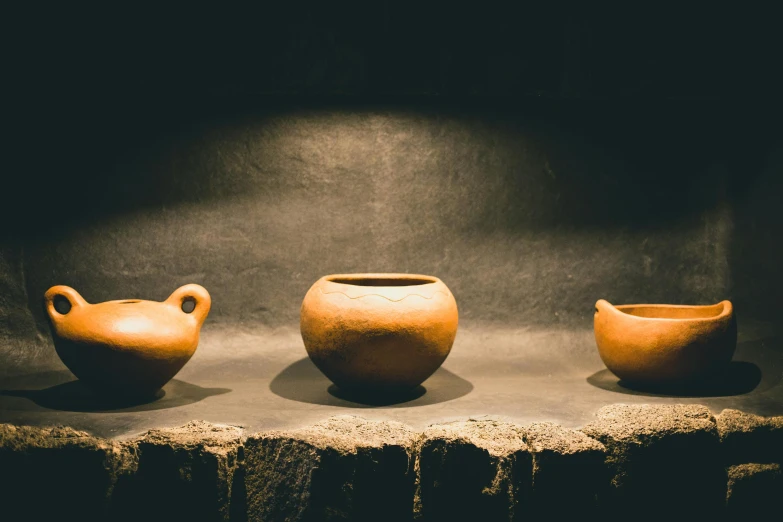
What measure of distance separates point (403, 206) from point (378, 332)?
1043mm

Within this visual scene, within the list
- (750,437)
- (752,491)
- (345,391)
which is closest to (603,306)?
(750,437)

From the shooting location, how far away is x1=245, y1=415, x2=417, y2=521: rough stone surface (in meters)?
2.05

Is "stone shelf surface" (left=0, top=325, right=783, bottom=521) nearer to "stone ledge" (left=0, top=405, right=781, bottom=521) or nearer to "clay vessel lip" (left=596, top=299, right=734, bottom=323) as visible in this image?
"stone ledge" (left=0, top=405, right=781, bottom=521)

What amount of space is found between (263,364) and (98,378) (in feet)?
2.56

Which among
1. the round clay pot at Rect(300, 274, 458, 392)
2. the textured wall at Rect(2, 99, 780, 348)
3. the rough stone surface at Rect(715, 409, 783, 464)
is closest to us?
the rough stone surface at Rect(715, 409, 783, 464)

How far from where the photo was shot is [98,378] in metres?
2.51

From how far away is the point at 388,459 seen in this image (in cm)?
207

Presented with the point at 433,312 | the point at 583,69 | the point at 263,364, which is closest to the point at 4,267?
the point at 263,364

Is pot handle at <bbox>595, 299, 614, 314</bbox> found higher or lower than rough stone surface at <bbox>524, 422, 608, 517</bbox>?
higher

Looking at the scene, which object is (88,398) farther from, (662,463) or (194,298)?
(662,463)

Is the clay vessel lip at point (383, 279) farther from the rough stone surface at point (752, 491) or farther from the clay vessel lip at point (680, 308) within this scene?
the rough stone surface at point (752, 491)

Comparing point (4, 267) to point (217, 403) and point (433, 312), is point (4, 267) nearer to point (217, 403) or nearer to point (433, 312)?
point (217, 403)

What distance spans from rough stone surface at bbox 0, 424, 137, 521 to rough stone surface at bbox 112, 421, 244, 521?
4 centimetres

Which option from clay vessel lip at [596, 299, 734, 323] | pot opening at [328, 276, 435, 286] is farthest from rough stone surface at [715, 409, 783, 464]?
pot opening at [328, 276, 435, 286]
